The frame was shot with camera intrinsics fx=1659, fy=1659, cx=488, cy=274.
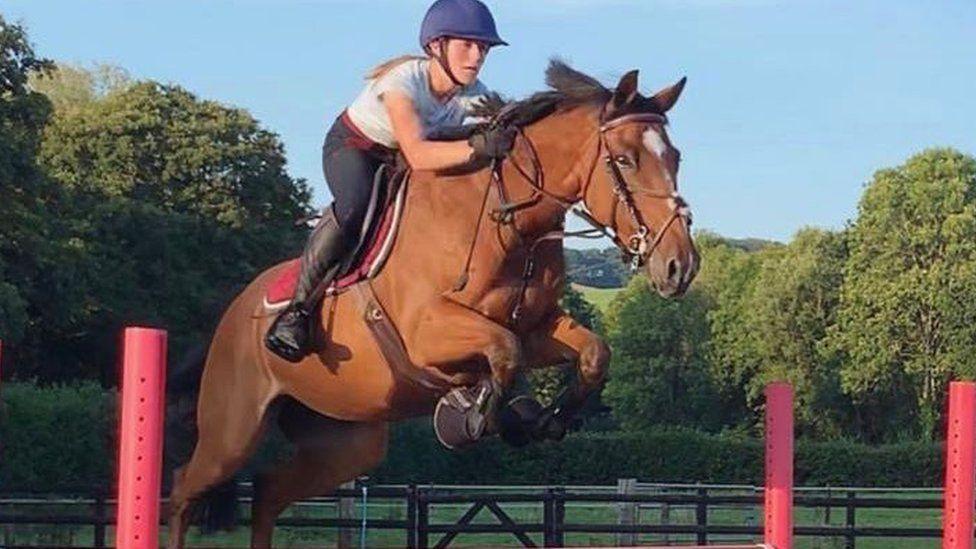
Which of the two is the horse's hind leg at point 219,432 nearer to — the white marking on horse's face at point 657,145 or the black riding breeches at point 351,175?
the black riding breeches at point 351,175

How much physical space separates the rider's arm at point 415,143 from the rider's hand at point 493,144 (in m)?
0.03

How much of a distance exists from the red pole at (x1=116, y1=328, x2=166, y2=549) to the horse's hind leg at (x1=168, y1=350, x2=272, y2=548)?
2.27 meters

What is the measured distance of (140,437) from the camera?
4141 millimetres

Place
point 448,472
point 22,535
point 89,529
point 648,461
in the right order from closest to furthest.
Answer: point 22,535 < point 89,529 < point 448,472 < point 648,461

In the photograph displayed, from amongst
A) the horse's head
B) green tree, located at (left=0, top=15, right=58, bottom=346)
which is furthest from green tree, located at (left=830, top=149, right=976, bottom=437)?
the horse's head

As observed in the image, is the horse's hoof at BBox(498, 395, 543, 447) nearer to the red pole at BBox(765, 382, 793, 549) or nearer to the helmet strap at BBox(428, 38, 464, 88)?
the red pole at BBox(765, 382, 793, 549)

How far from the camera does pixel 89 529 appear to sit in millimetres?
18734

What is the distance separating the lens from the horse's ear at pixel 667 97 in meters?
5.25

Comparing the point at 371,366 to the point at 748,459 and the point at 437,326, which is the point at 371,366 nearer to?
the point at 437,326

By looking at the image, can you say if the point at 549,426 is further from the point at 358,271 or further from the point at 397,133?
the point at 397,133

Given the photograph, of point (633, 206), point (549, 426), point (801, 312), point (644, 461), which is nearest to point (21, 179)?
point (644, 461)

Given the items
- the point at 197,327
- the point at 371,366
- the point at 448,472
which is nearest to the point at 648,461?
the point at 448,472

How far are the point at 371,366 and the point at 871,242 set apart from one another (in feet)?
155

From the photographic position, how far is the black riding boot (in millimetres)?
5941
